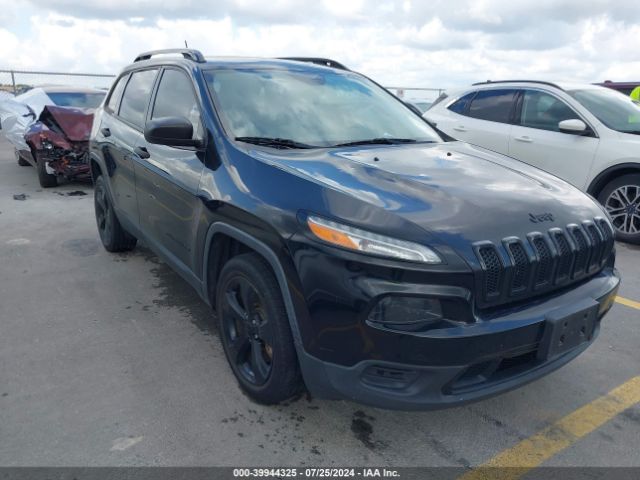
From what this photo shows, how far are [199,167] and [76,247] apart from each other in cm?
303

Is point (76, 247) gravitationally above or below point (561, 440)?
below

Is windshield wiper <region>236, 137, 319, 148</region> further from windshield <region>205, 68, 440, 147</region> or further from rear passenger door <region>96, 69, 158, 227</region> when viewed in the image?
rear passenger door <region>96, 69, 158, 227</region>

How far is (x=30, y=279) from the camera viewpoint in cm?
436

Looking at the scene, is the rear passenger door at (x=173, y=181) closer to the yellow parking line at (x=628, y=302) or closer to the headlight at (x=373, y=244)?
the headlight at (x=373, y=244)

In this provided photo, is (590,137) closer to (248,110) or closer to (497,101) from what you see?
(497,101)

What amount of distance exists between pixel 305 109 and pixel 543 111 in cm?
428

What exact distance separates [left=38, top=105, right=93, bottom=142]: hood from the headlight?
271 inches

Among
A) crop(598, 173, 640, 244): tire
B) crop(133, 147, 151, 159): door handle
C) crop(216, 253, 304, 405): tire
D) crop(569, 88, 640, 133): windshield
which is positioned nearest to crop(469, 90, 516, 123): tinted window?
crop(569, 88, 640, 133): windshield

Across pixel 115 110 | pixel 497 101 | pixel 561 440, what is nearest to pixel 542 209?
pixel 561 440

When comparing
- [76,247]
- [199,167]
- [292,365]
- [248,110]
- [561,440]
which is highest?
[248,110]

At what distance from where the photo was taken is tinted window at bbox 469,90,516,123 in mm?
6617

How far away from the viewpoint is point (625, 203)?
5645 mm

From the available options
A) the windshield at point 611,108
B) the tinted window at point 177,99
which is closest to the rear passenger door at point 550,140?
the windshield at point 611,108

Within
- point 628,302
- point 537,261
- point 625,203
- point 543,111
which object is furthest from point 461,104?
point 537,261
